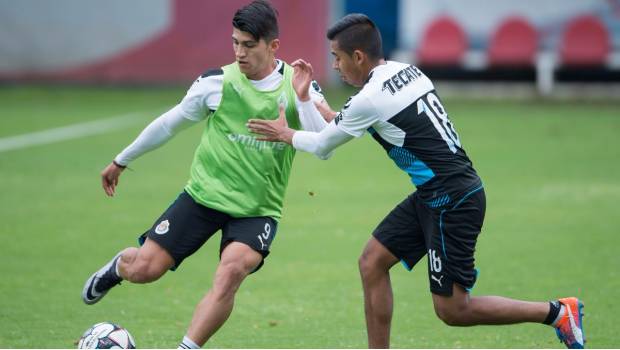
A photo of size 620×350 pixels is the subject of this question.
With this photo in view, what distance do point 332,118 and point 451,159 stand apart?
1.05 metres

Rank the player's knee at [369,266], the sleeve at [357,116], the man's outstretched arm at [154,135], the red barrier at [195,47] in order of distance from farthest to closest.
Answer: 1. the red barrier at [195,47]
2. the man's outstretched arm at [154,135]
3. the player's knee at [369,266]
4. the sleeve at [357,116]

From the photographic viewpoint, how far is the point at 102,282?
7953mm

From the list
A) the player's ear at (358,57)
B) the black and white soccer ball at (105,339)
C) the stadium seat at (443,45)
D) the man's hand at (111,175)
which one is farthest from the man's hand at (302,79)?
the stadium seat at (443,45)

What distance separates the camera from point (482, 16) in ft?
98.5

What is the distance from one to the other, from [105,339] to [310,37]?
24.0 meters

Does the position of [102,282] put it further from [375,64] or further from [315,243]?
[315,243]

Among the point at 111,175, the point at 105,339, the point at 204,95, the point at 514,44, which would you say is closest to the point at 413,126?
the point at 204,95

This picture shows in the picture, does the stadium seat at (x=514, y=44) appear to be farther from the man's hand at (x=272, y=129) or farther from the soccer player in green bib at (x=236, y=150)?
the man's hand at (x=272, y=129)

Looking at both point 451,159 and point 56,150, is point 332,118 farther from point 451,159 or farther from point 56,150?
point 56,150

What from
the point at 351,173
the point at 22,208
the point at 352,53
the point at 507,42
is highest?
the point at 352,53

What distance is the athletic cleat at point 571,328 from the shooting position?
24.3ft

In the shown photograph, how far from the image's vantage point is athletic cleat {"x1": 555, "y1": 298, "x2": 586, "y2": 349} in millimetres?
7402

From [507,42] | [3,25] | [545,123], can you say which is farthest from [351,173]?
[3,25]

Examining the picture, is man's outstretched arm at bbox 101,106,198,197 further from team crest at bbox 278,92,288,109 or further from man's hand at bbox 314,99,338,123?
man's hand at bbox 314,99,338,123
